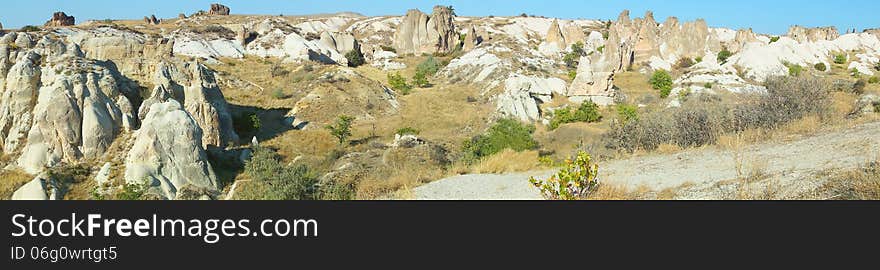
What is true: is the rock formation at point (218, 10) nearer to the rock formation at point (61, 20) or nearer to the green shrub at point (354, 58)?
the rock formation at point (61, 20)

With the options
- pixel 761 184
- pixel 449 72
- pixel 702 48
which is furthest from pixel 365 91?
pixel 702 48

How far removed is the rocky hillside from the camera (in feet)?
46.1

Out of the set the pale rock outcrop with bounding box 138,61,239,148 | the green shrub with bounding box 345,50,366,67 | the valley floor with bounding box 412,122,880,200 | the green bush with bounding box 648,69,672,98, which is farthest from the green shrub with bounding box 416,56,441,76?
the valley floor with bounding box 412,122,880,200

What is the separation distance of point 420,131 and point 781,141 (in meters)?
17.9

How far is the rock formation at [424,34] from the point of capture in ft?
242

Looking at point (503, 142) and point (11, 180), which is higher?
point (503, 142)

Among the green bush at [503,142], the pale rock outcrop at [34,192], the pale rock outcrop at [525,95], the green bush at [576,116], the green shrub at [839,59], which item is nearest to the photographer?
the pale rock outcrop at [34,192]

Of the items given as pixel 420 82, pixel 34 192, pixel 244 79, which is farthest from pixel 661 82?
pixel 34 192

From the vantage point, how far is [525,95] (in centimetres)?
3391

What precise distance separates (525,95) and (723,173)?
25.4 m

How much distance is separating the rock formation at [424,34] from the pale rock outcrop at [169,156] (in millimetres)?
60158

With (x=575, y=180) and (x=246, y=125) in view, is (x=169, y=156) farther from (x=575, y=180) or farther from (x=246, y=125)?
(x=246, y=125)

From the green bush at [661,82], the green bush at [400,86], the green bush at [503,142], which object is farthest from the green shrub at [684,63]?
the green bush at [503,142]
